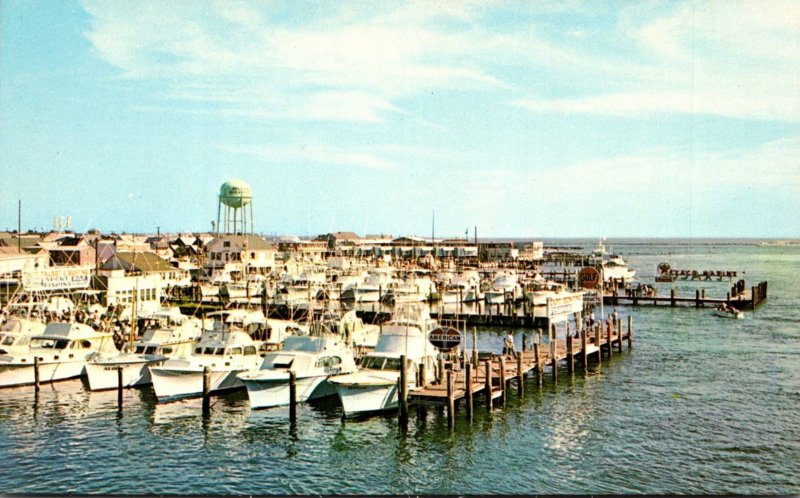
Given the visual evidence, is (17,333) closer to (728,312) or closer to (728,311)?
(728,312)

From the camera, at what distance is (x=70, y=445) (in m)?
27.1

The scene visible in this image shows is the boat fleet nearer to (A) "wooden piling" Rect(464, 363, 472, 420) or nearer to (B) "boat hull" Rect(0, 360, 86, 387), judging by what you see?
(B) "boat hull" Rect(0, 360, 86, 387)

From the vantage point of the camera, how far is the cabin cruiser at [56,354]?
1437 inches

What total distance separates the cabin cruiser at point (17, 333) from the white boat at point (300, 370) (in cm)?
1334

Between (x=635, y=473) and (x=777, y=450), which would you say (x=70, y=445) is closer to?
(x=635, y=473)

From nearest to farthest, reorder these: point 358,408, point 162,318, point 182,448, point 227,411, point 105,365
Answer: point 182,448, point 358,408, point 227,411, point 105,365, point 162,318

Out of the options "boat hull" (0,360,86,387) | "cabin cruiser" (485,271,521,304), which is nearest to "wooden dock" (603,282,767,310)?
"cabin cruiser" (485,271,521,304)

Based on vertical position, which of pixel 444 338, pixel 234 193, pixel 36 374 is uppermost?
pixel 234 193

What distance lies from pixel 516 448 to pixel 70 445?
15.8 metres

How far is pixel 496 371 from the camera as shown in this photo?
114 ft

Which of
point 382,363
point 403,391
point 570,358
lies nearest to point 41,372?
point 382,363

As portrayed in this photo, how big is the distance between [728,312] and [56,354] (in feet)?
181

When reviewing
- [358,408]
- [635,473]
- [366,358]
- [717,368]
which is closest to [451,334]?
[366,358]

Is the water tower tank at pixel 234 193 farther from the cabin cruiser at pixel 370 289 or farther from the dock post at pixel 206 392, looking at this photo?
the dock post at pixel 206 392
